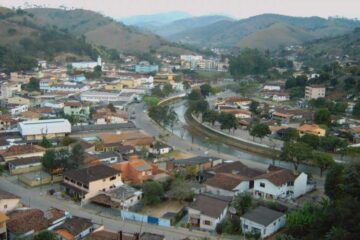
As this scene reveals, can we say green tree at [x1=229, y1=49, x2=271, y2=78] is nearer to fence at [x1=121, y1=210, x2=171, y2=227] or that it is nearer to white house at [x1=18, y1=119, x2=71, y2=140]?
white house at [x1=18, y1=119, x2=71, y2=140]

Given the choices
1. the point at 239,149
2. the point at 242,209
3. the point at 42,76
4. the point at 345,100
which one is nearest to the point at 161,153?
the point at 239,149

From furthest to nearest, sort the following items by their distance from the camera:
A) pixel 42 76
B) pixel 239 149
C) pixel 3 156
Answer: pixel 42 76 → pixel 239 149 → pixel 3 156

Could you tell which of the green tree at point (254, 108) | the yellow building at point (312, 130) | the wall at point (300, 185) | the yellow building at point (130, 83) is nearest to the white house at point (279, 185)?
the wall at point (300, 185)

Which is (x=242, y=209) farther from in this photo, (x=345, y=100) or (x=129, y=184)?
(x=345, y=100)

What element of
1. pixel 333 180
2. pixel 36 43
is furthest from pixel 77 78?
pixel 333 180

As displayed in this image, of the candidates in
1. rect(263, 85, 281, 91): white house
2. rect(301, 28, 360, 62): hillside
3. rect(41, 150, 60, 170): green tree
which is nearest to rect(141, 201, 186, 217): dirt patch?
rect(41, 150, 60, 170): green tree

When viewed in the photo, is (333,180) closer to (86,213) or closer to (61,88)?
(86,213)
